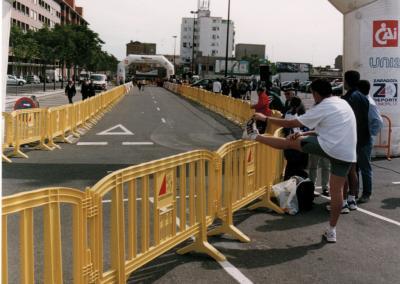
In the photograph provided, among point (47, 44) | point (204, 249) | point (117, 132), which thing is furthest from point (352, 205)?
point (47, 44)

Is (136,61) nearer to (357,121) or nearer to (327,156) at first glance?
(357,121)

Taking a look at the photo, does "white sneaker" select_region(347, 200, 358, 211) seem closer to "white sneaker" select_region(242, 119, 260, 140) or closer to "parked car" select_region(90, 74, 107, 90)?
"white sneaker" select_region(242, 119, 260, 140)

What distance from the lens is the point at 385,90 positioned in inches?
491

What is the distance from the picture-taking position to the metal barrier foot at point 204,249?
533cm

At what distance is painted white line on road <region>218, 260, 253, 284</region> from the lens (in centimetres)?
479

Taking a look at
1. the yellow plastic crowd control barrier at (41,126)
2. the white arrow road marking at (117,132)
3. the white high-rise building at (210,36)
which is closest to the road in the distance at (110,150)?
the white arrow road marking at (117,132)

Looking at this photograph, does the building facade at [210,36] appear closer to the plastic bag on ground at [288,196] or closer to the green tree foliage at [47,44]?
the green tree foliage at [47,44]

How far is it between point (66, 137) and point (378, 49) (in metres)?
9.45

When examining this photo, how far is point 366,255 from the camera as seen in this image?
18.5 feet

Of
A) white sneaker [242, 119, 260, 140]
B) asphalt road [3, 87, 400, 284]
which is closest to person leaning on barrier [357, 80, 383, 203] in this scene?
asphalt road [3, 87, 400, 284]

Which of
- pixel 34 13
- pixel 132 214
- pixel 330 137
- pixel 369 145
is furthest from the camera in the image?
pixel 34 13

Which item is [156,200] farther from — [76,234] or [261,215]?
[261,215]

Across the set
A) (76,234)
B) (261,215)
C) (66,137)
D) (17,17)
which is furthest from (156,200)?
(17,17)

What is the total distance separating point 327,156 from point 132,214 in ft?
8.76
